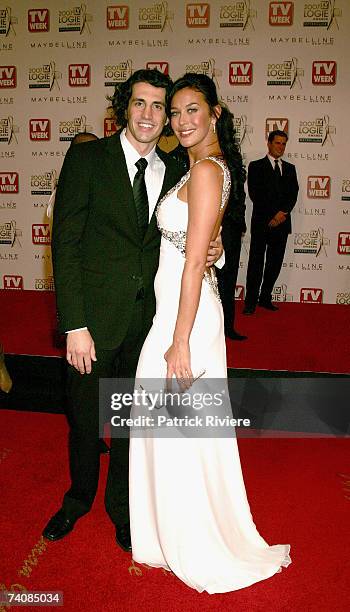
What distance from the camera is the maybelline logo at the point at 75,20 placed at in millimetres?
6590

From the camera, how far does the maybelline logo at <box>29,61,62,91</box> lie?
6754 millimetres

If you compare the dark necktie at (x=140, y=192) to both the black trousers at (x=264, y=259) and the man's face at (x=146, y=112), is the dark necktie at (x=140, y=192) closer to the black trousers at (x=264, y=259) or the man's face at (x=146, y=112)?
the man's face at (x=146, y=112)

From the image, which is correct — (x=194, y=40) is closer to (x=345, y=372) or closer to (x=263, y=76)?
(x=263, y=76)

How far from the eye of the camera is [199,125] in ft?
6.27

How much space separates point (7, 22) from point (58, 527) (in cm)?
622

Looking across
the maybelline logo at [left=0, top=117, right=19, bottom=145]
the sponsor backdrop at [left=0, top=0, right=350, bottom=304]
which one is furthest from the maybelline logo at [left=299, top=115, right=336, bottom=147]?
the maybelline logo at [left=0, top=117, right=19, bottom=145]

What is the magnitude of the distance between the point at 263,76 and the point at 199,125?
5.07 meters

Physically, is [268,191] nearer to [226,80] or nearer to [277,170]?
[277,170]

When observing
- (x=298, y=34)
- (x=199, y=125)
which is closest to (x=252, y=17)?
(x=298, y=34)

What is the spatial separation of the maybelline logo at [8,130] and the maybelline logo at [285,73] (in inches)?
119

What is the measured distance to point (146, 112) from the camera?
1979 millimetres

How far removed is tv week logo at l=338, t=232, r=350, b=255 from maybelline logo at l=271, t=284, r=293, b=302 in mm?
757

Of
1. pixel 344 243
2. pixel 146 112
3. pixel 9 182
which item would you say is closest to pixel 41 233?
pixel 9 182

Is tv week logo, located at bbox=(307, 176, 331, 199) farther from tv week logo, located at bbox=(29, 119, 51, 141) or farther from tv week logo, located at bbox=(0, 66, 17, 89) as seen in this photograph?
tv week logo, located at bbox=(0, 66, 17, 89)
